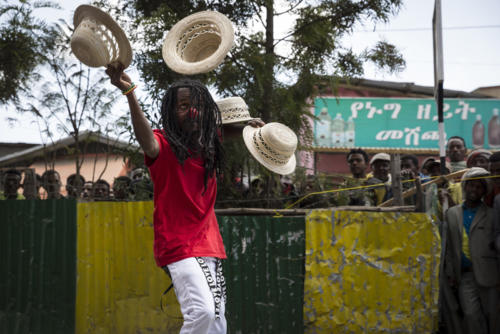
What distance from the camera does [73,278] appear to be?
594 cm

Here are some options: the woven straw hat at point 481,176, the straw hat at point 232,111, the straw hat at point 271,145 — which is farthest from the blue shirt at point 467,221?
the straw hat at point 232,111

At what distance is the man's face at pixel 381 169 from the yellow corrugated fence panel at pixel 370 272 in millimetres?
1828

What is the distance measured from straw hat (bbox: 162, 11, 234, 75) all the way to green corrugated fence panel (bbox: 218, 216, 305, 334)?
1956 millimetres

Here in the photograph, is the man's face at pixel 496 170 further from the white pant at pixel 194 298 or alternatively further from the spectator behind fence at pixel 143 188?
the spectator behind fence at pixel 143 188

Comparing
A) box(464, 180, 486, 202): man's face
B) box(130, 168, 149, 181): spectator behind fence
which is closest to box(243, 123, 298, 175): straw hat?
box(464, 180, 486, 202): man's face

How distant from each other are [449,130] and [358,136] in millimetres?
3123

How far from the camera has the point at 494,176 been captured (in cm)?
499

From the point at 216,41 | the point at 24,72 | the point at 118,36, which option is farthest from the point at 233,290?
the point at 24,72

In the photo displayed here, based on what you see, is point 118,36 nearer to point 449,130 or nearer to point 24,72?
point 24,72

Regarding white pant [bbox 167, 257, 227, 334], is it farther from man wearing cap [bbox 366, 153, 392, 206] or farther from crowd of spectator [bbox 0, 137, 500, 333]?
man wearing cap [bbox 366, 153, 392, 206]

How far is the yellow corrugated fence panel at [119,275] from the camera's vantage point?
570cm

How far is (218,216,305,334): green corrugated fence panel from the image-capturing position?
532 centimetres

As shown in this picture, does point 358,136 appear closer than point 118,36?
No

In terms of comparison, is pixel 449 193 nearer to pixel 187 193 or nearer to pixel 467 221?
pixel 467 221
